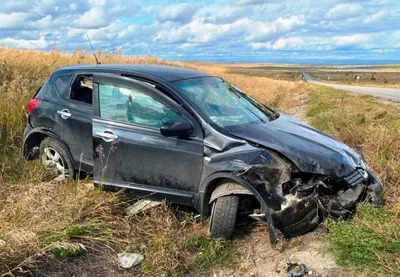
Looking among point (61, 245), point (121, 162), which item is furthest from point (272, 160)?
point (61, 245)

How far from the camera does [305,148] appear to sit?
4172mm

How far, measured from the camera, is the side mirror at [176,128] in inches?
161

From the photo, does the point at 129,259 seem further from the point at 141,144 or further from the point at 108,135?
the point at 108,135

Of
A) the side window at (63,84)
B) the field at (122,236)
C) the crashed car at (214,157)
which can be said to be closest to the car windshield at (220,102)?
the crashed car at (214,157)

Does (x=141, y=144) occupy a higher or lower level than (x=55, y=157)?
higher

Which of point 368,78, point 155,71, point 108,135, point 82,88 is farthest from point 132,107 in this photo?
point 368,78

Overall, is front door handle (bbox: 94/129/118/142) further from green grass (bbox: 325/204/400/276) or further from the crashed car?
green grass (bbox: 325/204/400/276)

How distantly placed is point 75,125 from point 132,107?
90 cm

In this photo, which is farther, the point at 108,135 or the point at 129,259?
the point at 108,135

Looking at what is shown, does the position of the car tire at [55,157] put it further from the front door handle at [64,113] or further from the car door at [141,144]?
the car door at [141,144]

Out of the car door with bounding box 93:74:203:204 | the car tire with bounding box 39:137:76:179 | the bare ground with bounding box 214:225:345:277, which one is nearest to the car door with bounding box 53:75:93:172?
the car tire with bounding box 39:137:76:179

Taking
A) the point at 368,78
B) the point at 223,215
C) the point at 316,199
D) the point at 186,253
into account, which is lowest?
the point at 186,253

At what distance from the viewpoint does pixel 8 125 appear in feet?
22.7

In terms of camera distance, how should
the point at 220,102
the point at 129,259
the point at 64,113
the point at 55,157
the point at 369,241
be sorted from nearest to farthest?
the point at 369,241
the point at 129,259
the point at 220,102
the point at 64,113
the point at 55,157
